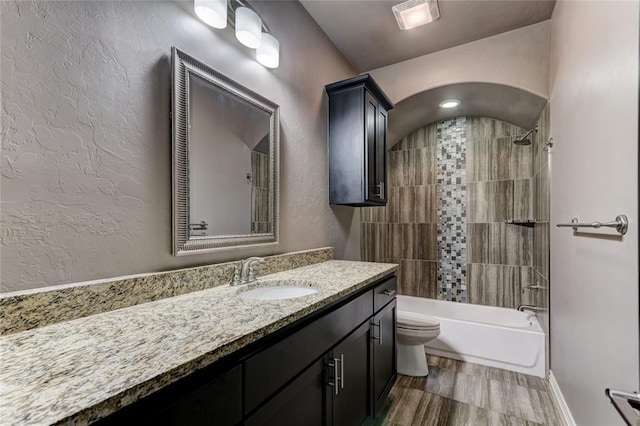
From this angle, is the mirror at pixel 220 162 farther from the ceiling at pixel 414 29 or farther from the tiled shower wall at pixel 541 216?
the tiled shower wall at pixel 541 216

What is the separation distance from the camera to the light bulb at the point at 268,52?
1601 mm

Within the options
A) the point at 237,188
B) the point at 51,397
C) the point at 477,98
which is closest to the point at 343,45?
the point at 477,98

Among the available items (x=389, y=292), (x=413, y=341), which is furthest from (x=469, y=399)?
(x=389, y=292)

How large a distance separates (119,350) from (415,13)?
97.4 inches

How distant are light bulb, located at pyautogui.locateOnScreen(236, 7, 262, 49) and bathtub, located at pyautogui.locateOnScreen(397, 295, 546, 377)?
259 centimetres

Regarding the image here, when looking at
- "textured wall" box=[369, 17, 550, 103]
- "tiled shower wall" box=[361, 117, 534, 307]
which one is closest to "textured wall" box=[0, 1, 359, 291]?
"textured wall" box=[369, 17, 550, 103]

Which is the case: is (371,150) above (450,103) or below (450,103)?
below

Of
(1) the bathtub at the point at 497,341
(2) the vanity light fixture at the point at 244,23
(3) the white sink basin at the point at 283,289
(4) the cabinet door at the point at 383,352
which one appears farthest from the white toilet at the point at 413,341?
(2) the vanity light fixture at the point at 244,23

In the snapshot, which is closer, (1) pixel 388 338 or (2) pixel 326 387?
(2) pixel 326 387

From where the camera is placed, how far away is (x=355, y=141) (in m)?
2.20

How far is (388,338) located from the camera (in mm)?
1840

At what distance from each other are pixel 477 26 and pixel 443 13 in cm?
35

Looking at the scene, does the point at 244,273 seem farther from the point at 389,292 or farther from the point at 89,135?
the point at 389,292

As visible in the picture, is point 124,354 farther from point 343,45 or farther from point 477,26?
point 477,26
